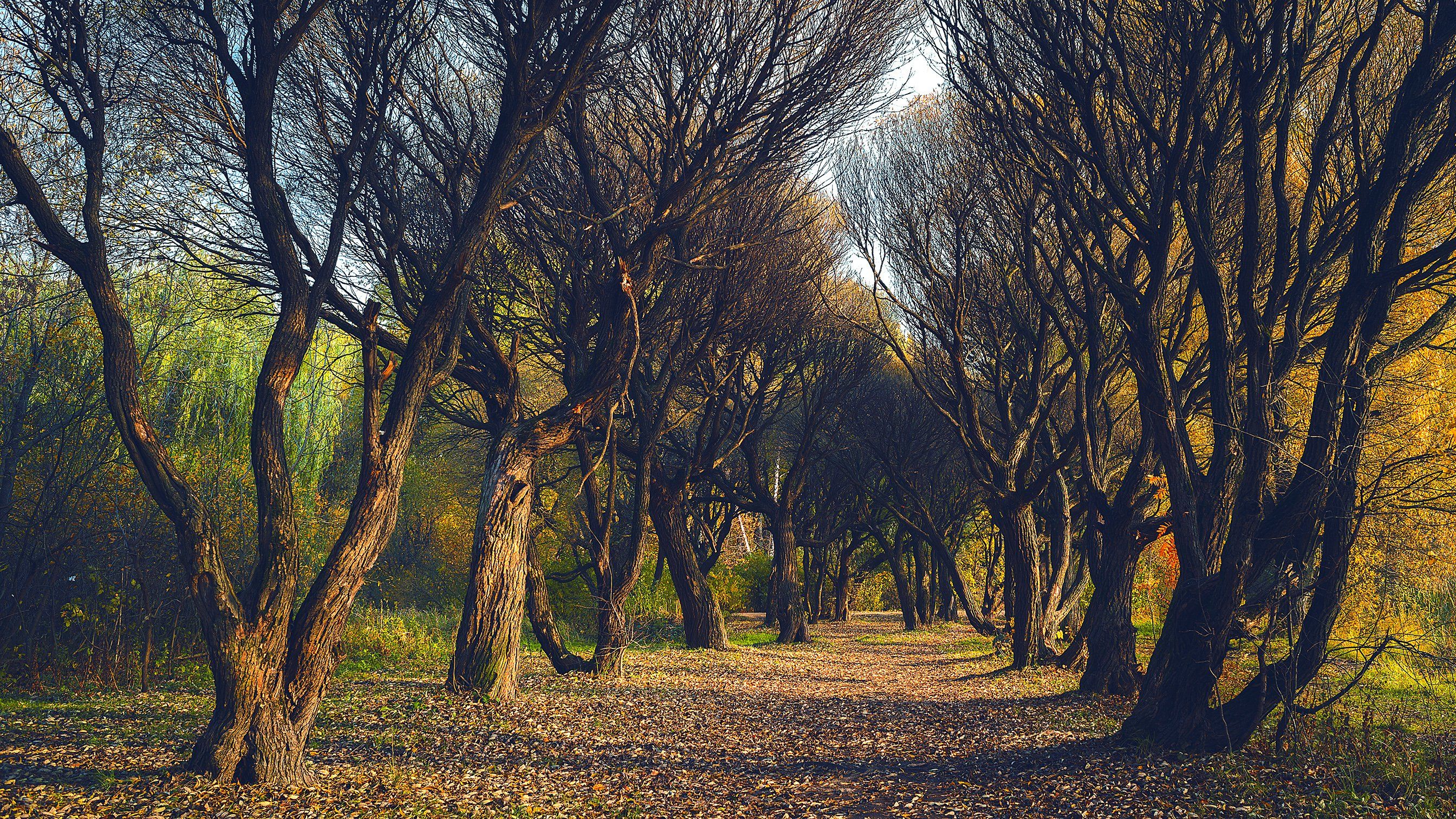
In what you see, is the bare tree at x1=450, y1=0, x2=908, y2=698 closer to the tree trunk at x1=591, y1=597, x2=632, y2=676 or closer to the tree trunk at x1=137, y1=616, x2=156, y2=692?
the tree trunk at x1=591, y1=597, x2=632, y2=676

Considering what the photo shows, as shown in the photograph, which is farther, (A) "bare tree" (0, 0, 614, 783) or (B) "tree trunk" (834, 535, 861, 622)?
(B) "tree trunk" (834, 535, 861, 622)

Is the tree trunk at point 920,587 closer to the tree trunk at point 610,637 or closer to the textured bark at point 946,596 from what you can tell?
the textured bark at point 946,596

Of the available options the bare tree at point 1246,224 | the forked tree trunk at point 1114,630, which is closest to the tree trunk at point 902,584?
the forked tree trunk at point 1114,630

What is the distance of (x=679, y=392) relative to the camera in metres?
18.2

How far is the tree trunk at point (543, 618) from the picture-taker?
11.1m

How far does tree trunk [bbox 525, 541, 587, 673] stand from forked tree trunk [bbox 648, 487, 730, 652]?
3659mm

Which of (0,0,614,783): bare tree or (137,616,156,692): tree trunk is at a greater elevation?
(0,0,614,783): bare tree

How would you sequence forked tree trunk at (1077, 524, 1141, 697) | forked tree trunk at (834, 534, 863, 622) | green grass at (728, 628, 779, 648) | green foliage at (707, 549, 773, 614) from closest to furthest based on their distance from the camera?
forked tree trunk at (1077, 524, 1141, 697) → green grass at (728, 628, 779, 648) → forked tree trunk at (834, 534, 863, 622) → green foliage at (707, 549, 773, 614)

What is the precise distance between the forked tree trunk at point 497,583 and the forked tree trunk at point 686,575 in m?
5.49

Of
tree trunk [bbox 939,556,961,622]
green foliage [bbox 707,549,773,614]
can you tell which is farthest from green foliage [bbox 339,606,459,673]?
tree trunk [bbox 939,556,961,622]

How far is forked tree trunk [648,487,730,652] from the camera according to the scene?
50.1 ft

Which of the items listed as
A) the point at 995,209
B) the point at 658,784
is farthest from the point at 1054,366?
the point at 658,784

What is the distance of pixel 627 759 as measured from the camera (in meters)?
7.22

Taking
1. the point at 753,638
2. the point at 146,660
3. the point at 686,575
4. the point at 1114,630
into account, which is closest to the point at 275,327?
the point at 146,660
